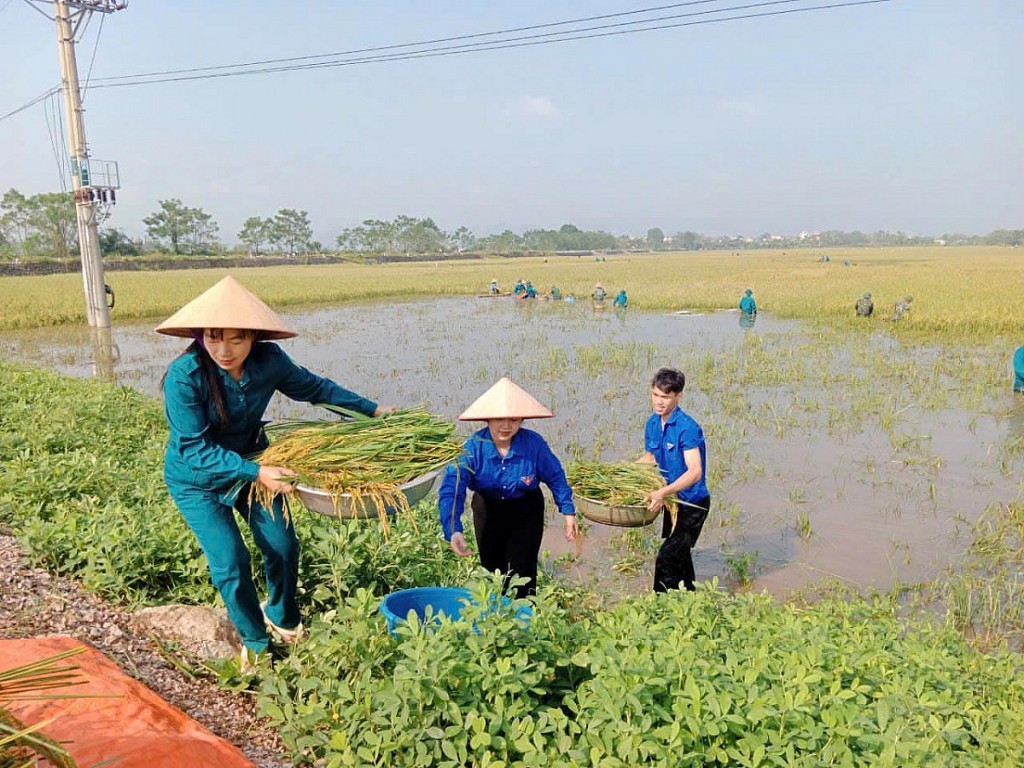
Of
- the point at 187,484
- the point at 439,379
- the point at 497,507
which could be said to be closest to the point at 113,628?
the point at 187,484

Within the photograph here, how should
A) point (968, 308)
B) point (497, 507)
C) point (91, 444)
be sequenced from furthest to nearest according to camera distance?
1. point (968, 308)
2. point (91, 444)
3. point (497, 507)

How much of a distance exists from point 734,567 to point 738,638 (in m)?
2.25

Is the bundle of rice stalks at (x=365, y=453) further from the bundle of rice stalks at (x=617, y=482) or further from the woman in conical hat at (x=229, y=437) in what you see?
the bundle of rice stalks at (x=617, y=482)

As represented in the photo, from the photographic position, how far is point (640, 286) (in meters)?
29.3

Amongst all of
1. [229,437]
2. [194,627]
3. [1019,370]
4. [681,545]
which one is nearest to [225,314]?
[229,437]

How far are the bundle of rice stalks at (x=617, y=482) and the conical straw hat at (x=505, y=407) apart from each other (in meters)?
0.85

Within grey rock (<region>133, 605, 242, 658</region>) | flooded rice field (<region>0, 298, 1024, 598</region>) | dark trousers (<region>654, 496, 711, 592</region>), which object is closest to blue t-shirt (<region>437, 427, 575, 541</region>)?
dark trousers (<region>654, 496, 711, 592</region>)

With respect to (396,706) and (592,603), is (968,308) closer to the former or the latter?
(592,603)

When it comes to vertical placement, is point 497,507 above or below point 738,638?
above

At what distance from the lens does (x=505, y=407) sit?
3047 millimetres

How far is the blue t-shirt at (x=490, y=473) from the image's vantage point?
3088 mm

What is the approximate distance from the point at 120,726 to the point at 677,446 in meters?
2.67

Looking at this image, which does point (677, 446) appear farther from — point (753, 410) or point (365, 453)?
point (753, 410)

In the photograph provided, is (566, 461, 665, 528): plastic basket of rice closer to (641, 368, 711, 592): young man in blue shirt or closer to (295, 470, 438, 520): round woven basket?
(641, 368, 711, 592): young man in blue shirt
